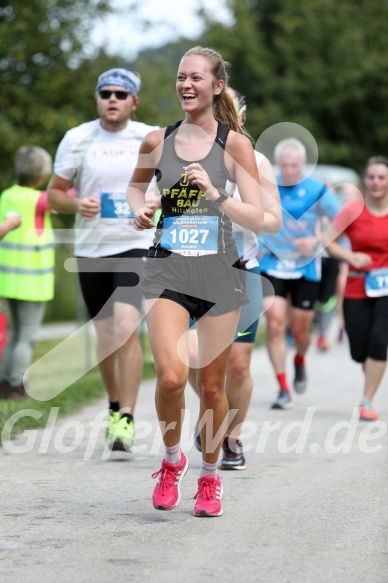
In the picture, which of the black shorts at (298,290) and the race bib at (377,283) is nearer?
the race bib at (377,283)

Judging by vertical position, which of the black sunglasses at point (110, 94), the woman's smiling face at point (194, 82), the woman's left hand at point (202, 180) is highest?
the woman's smiling face at point (194, 82)

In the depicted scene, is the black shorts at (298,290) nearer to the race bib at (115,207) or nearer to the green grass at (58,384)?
the green grass at (58,384)

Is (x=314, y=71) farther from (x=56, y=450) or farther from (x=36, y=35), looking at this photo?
(x=56, y=450)

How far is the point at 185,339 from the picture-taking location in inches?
215

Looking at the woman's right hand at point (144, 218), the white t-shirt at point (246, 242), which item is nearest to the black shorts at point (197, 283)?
the woman's right hand at point (144, 218)

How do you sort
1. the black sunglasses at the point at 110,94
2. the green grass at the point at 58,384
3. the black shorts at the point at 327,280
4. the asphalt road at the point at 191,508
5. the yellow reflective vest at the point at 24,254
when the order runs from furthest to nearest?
the black shorts at the point at 327,280
the yellow reflective vest at the point at 24,254
the green grass at the point at 58,384
the black sunglasses at the point at 110,94
the asphalt road at the point at 191,508

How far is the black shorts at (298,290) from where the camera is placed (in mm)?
10094

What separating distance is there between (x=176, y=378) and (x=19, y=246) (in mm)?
4754

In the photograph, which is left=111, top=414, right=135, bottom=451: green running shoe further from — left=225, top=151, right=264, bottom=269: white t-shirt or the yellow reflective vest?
the yellow reflective vest

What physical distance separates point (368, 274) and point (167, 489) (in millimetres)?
4065

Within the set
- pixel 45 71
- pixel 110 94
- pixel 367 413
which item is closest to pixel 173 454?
pixel 110 94

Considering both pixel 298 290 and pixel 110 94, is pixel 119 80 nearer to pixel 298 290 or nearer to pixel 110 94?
pixel 110 94

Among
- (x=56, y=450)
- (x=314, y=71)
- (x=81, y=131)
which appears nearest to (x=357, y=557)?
(x=56, y=450)

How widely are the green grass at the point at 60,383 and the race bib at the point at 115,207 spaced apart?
159 centimetres
